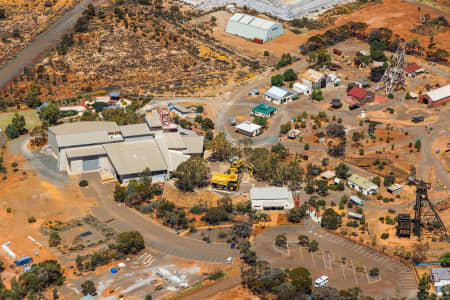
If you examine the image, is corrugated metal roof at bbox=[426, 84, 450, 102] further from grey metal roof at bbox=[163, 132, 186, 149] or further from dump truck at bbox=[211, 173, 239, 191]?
grey metal roof at bbox=[163, 132, 186, 149]

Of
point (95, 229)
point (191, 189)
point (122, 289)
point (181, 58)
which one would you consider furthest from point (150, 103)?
point (122, 289)

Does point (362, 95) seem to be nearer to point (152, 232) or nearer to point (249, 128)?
point (249, 128)

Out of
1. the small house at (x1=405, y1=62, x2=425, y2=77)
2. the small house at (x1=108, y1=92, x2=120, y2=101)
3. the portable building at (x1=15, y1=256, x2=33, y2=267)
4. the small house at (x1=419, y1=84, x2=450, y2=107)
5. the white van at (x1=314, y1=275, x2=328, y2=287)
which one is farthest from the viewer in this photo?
the small house at (x1=405, y1=62, x2=425, y2=77)

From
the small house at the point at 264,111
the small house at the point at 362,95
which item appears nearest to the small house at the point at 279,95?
the small house at the point at 264,111

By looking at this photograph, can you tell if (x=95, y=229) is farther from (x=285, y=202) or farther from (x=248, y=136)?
(x=248, y=136)

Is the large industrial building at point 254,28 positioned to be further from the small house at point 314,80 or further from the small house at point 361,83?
the small house at point 361,83

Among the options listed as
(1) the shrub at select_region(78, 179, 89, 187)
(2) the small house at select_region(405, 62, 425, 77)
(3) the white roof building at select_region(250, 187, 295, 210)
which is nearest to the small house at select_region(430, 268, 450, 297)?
(3) the white roof building at select_region(250, 187, 295, 210)
